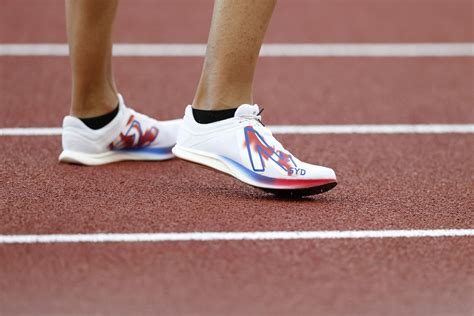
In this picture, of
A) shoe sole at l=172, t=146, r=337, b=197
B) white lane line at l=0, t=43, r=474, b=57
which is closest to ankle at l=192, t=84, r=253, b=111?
shoe sole at l=172, t=146, r=337, b=197

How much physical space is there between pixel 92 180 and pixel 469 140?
1.62 meters

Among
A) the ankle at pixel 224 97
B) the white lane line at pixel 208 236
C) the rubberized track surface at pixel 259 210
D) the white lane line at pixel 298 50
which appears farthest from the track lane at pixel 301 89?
the white lane line at pixel 208 236

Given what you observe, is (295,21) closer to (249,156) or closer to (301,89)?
(301,89)

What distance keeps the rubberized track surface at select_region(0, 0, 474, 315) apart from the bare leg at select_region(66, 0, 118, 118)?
236mm

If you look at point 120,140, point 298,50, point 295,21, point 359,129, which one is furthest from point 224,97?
point 295,21

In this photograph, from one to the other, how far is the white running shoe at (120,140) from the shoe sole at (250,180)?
509 millimetres

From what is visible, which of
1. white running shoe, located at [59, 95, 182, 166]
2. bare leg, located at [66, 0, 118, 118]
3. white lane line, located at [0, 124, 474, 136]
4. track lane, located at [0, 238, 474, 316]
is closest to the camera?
track lane, located at [0, 238, 474, 316]

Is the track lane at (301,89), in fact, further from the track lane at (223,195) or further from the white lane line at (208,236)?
the white lane line at (208,236)

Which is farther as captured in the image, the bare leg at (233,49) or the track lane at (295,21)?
the track lane at (295,21)

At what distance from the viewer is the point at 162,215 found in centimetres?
298

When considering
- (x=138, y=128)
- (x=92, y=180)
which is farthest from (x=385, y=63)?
(x=92, y=180)

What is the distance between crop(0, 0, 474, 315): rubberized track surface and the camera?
7.95 feet

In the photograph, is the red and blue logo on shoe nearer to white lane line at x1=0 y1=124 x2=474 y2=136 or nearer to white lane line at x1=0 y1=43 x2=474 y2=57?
white lane line at x1=0 y1=124 x2=474 y2=136

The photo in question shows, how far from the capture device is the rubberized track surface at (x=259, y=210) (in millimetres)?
2422
